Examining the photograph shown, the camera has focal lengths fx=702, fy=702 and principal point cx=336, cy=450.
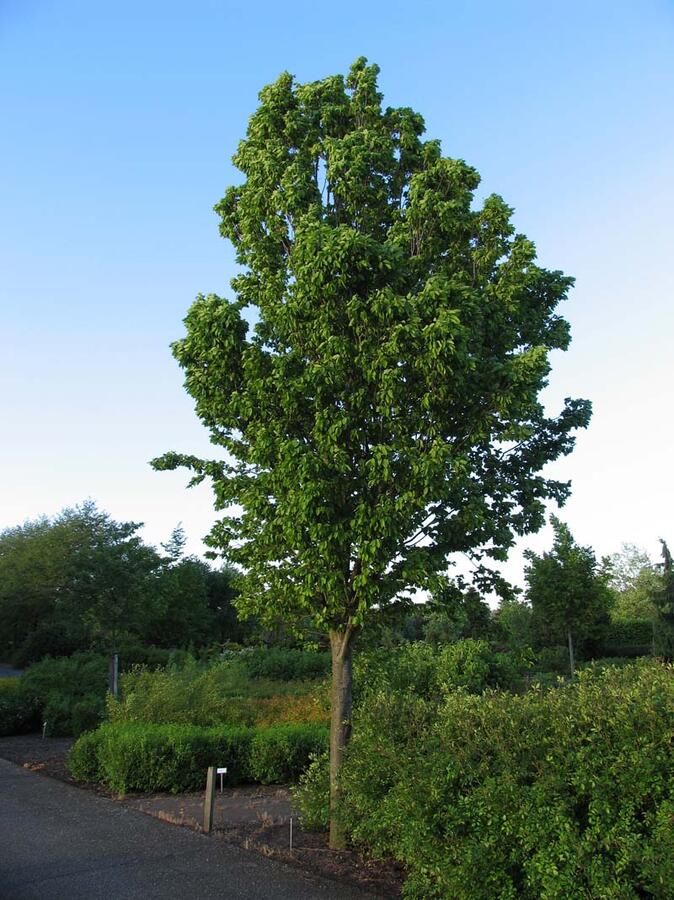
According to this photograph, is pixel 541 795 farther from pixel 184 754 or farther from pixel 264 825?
pixel 184 754

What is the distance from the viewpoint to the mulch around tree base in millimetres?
7309

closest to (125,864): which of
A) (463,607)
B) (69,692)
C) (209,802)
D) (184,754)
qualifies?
(209,802)

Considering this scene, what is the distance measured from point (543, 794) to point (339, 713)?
345cm

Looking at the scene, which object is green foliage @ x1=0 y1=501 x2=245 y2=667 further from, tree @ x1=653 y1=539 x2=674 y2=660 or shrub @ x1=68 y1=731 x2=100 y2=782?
tree @ x1=653 y1=539 x2=674 y2=660

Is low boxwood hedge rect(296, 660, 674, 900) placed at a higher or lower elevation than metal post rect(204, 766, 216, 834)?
higher

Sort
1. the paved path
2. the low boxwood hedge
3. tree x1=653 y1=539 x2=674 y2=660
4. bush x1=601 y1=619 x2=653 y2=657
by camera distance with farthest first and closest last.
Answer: bush x1=601 y1=619 x2=653 y2=657 < tree x1=653 y1=539 x2=674 y2=660 < the paved path < the low boxwood hedge

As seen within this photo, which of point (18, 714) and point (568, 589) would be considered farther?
point (568, 589)

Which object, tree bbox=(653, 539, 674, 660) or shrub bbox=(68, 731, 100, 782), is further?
tree bbox=(653, 539, 674, 660)

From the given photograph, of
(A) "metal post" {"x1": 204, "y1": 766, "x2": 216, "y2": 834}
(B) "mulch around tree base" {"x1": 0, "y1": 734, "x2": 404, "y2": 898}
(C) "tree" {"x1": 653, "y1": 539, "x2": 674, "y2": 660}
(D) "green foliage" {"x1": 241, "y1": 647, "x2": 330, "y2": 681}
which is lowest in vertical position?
(B) "mulch around tree base" {"x1": 0, "y1": 734, "x2": 404, "y2": 898}

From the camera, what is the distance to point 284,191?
8180mm

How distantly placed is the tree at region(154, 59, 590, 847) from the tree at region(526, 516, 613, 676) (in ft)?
58.7

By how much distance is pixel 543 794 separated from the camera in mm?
5285

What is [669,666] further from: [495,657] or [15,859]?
[495,657]

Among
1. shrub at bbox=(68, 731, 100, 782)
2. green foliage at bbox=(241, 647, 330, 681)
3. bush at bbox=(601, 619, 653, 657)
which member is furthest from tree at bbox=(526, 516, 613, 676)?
shrub at bbox=(68, 731, 100, 782)
